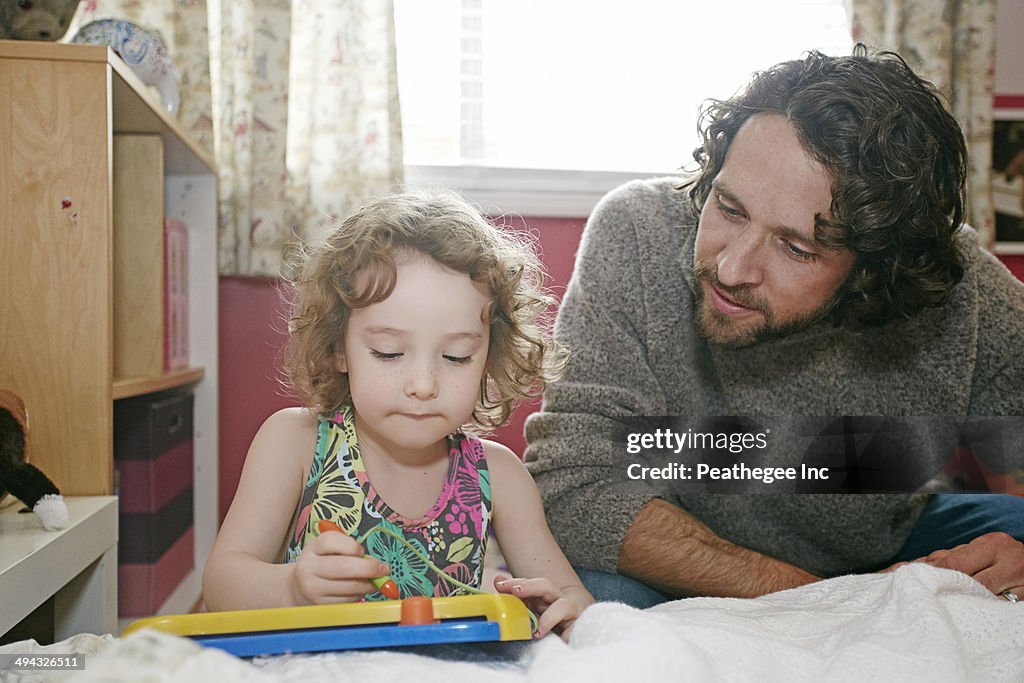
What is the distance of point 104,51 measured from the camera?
2.76ft

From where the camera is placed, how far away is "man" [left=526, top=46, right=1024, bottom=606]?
2.60ft

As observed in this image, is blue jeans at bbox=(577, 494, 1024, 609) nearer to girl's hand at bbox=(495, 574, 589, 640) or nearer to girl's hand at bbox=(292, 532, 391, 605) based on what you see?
girl's hand at bbox=(495, 574, 589, 640)

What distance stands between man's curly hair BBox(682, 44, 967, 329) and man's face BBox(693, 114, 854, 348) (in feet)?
0.04

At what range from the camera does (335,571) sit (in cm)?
52

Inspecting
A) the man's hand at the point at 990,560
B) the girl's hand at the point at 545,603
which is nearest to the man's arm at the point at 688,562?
the man's hand at the point at 990,560

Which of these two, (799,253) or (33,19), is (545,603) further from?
(33,19)

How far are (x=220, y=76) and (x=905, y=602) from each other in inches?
34.4

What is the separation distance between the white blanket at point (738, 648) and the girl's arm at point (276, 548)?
54 mm

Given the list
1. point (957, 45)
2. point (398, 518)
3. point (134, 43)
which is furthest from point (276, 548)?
point (957, 45)

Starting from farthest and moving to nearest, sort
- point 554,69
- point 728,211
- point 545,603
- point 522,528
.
Result: point 554,69, point 728,211, point 522,528, point 545,603

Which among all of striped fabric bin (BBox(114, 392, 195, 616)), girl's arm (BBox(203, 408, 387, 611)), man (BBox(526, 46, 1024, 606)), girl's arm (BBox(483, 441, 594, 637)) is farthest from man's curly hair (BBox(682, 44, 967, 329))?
striped fabric bin (BBox(114, 392, 195, 616))

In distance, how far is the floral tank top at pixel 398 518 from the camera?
0.64 meters

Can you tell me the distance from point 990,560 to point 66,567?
85 cm

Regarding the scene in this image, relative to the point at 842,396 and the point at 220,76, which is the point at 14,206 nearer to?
Answer: the point at 220,76
